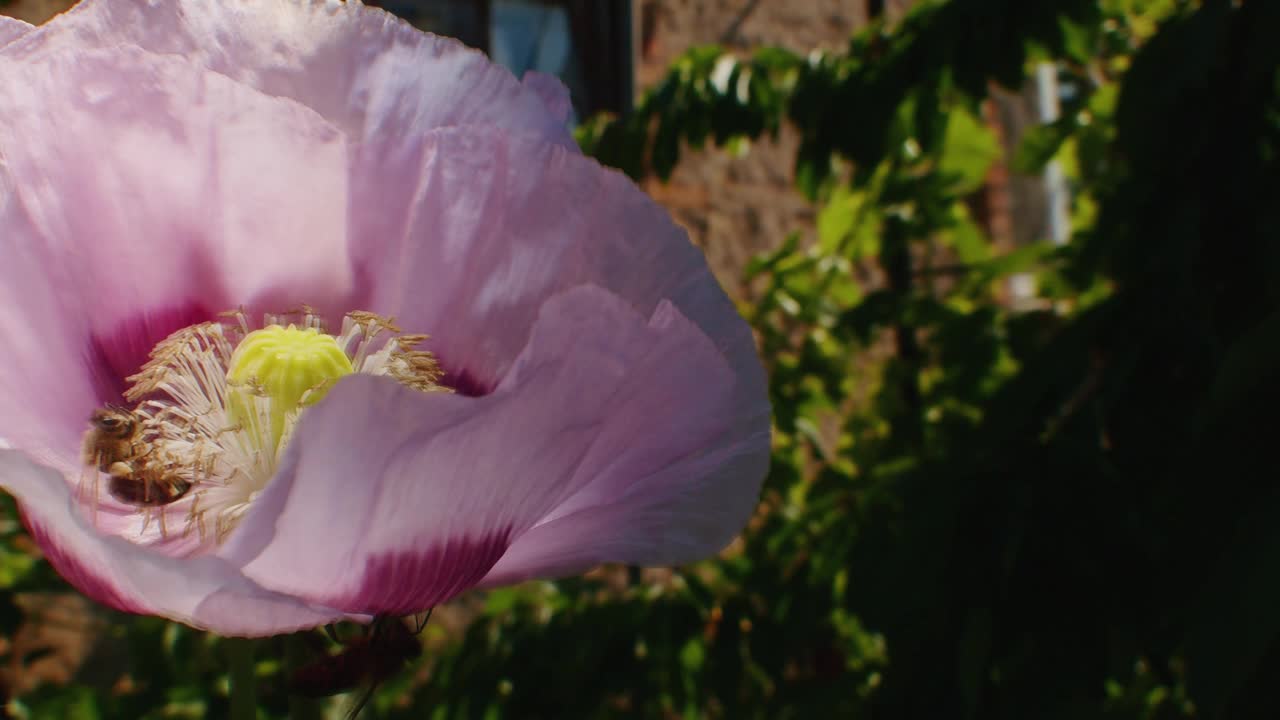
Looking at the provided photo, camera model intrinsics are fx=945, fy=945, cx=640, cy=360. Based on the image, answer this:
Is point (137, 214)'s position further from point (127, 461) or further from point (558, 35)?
point (558, 35)

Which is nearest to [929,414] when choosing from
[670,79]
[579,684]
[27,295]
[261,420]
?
[670,79]

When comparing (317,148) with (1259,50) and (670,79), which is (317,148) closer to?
(1259,50)

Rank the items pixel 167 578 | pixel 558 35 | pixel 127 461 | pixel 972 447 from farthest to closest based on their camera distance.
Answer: pixel 558 35 < pixel 972 447 < pixel 127 461 < pixel 167 578

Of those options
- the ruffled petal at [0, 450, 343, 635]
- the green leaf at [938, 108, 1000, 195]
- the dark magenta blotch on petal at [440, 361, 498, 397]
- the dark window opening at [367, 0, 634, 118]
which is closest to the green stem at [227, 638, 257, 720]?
the ruffled petal at [0, 450, 343, 635]

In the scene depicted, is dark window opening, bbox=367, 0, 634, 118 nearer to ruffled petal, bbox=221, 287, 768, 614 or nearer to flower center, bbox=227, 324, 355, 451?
flower center, bbox=227, 324, 355, 451

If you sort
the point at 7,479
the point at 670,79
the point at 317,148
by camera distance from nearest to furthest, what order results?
the point at 7,479
the point at 317,148
the point at 670,79

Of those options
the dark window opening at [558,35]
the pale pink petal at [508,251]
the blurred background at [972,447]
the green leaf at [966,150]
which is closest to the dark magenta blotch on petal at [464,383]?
the pale pink petal at [508,251]

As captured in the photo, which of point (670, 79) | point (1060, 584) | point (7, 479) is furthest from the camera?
point (670, 79)

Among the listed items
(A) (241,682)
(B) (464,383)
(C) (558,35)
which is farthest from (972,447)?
(C) (558,35)
